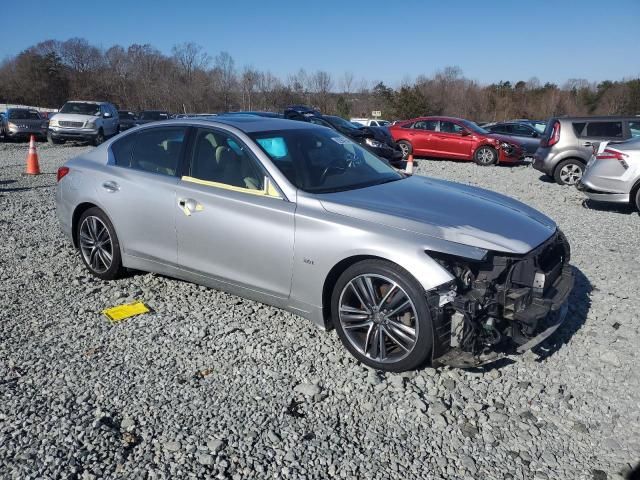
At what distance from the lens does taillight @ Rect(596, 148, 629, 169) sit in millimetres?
8758

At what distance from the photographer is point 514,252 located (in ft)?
11.1

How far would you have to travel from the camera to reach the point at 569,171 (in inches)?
474

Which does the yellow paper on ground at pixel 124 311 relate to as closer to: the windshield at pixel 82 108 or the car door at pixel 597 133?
the car door at pixel 597 133

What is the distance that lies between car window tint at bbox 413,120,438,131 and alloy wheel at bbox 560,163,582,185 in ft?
20.5

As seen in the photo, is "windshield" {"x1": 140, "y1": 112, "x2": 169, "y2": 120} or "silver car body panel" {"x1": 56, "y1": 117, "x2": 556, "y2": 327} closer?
"silver car body panel" {"x1": 56, "y1": 117, "x2": 556, "y2": 327}

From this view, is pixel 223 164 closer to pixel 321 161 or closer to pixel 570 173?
pixel 321 161

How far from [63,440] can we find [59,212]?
10.9ft

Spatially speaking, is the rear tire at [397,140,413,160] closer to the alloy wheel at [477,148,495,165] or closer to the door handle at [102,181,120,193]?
the alloy wheel at [477,148,495,165]

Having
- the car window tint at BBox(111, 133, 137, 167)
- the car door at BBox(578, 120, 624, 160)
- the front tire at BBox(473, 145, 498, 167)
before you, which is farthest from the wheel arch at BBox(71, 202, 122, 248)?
the front tire at BBox(473, 145, 498, 167)

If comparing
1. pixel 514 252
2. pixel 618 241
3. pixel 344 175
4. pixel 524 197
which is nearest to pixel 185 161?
pixel 344 175

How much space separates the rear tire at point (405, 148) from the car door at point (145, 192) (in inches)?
540

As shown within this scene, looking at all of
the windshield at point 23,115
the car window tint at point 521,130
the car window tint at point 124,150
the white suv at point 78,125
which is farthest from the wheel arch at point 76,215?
the windshield at point 23,115

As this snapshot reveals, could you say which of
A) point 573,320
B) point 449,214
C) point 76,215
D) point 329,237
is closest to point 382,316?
point 329,237

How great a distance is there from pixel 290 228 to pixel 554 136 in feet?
33.8
